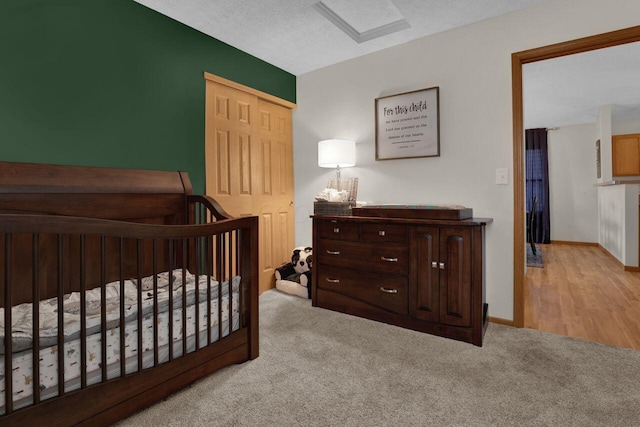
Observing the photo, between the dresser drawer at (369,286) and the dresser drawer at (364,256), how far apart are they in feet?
0.17

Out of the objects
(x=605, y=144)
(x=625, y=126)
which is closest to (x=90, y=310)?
(x=605, y=144)

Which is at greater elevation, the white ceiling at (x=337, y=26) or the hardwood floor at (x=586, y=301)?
the white ceiling at (x=337, y=26)

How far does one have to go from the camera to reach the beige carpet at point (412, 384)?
1.37m

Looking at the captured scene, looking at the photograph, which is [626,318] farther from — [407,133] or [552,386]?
[407,133]

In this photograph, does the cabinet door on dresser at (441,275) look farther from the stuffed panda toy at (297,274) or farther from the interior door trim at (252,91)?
the interior door trim at (252,91)

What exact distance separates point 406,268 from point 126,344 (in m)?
1.69

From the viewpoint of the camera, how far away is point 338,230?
2602mm

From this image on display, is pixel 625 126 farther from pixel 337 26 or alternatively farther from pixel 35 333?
pixel 35 333

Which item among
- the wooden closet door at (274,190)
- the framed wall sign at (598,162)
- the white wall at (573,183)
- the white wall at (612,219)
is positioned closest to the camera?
the wooden closet door at (274,190)

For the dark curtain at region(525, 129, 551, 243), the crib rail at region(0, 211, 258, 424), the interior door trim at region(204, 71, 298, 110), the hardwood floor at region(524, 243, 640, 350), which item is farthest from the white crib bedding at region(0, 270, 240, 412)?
the dark curtain at region(525, 129, 551, 243)

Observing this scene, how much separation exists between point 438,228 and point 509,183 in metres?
0.71

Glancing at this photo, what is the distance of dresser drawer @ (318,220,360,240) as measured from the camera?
252 centimetres

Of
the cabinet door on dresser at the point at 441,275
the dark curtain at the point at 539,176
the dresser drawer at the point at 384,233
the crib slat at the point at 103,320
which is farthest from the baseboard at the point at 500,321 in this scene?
the dark curtain at the point at 539,176

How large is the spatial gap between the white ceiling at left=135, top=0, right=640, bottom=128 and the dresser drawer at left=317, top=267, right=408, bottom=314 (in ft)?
6.34
